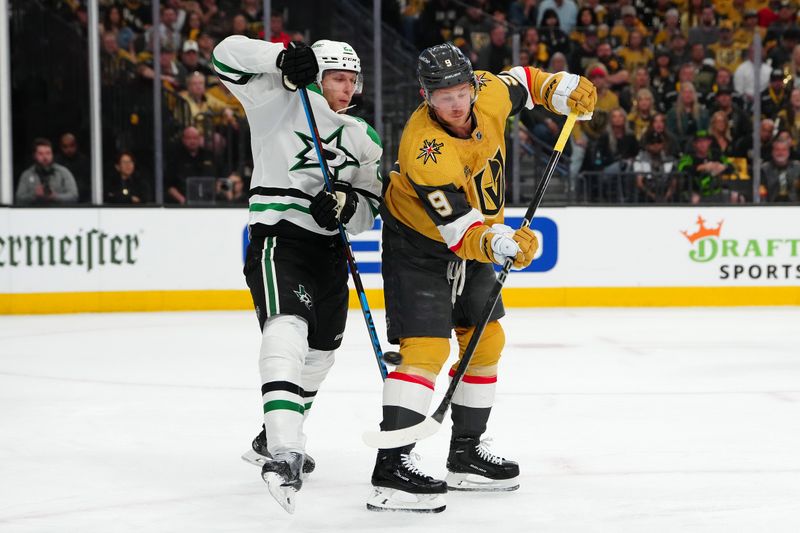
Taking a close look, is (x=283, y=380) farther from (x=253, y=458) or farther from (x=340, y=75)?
(x=340, y=75)

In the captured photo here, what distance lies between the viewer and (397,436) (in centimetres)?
267

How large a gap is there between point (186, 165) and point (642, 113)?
3228 mm

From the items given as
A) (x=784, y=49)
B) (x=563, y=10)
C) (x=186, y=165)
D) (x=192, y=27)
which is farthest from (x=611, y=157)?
(x=192, y=27)

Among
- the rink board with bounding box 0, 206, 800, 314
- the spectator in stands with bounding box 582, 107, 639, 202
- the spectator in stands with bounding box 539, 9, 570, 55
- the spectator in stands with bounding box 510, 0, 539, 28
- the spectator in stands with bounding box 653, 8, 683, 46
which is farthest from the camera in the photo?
the spectator in stands with bounding box 510, 0, 539, 28

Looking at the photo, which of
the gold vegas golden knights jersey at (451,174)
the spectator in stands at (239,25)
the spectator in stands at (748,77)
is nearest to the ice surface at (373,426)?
the gold vegas golden knights jersey at (451,174)

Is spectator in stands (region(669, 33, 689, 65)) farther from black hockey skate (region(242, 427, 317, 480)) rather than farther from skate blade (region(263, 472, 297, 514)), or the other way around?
skate blade (region(263, 472, 297, 514))

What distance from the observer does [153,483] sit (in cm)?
297

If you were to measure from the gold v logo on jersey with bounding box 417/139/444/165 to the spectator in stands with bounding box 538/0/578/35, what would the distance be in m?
6.77

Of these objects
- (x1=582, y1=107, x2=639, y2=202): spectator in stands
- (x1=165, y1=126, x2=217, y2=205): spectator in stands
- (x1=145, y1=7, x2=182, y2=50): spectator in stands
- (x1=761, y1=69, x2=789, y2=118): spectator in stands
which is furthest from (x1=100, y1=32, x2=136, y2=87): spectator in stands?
(x1=761, y1=69, x2=789, y2=118): spectator in stands

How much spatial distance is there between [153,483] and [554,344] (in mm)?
3247

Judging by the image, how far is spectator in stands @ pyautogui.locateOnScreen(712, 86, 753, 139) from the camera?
8078 millimetres

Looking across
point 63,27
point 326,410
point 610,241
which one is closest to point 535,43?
point 610,241

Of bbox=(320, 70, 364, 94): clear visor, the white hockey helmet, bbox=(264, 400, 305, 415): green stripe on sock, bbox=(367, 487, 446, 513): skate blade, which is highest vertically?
the white hockey helmet

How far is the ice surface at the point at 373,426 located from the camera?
2.64m
